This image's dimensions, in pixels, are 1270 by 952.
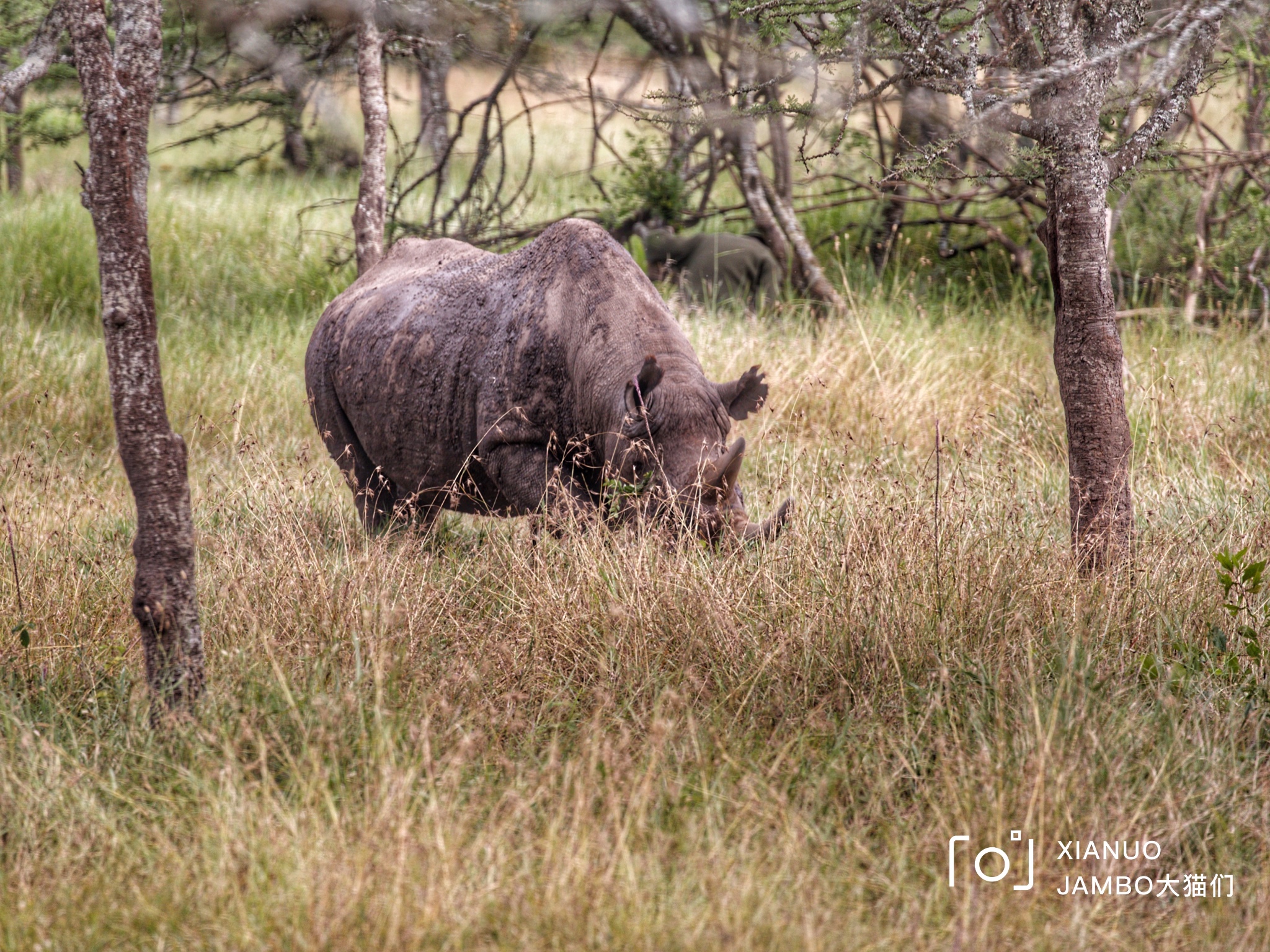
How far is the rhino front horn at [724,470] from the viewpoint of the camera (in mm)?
4367

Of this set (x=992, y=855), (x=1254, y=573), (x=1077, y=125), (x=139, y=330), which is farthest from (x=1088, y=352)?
(x=139, y=330)

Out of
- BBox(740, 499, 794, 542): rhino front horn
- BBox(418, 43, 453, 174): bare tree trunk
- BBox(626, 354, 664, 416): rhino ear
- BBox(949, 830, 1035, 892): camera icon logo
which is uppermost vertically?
BBox(418, 43, 453, 174): bare tree trunk

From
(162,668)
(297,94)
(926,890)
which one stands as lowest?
(926,890)

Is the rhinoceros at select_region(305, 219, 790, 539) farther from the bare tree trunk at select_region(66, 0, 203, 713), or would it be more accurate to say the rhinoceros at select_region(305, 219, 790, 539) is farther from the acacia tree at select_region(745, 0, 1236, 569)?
the bare tree trunk at select_region(66, 0, 203, 713)

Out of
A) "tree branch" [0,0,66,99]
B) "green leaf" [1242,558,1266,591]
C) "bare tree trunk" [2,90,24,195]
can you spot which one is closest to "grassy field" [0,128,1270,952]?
"green leaf" [1242,558,1266,591]

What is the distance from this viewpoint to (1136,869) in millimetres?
2859

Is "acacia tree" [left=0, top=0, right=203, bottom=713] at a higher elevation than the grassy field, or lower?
higher

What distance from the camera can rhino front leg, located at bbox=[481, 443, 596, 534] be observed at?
16.1 feet

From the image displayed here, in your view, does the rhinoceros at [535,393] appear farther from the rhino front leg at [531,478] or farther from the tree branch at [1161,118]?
the tree branch at [1161,118]

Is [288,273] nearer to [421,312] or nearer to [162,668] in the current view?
[421,312]

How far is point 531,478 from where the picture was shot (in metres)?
5.08

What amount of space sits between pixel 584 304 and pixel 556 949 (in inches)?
125

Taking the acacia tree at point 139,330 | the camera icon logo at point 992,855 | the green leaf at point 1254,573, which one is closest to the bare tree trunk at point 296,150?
the acacia tree at point 139,330

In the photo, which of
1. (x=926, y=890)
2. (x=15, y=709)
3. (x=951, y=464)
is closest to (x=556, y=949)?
(x=926, y=890)
